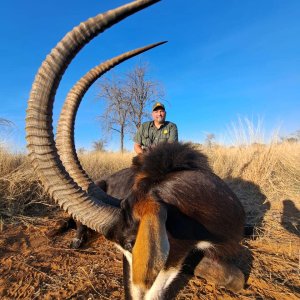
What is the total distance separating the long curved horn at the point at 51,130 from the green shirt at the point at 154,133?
485 cm

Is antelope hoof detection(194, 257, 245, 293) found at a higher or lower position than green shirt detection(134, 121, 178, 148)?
lower

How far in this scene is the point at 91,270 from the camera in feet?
10.6

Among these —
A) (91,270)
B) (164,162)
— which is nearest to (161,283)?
(164,162)

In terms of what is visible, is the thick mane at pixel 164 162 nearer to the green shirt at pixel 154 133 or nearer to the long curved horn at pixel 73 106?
the long curved horn at pixel 73 106

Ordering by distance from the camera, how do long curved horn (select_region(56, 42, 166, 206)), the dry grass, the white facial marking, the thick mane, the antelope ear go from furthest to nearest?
the dry grass, the thick mane, long curved horn (select_region(56, 42, 166, 206)), the white facial marking, the antelope ear

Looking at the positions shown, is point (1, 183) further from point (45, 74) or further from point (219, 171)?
point (219, 171)

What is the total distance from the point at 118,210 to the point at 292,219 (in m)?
3.66

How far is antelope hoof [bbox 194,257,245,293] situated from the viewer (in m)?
2.76

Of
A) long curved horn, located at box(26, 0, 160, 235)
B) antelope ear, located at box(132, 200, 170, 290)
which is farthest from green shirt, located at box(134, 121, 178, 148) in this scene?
antelope ear, located at box(132, 200, 170, 290)

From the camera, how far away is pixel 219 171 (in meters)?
8.28

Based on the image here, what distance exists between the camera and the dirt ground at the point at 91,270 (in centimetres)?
277

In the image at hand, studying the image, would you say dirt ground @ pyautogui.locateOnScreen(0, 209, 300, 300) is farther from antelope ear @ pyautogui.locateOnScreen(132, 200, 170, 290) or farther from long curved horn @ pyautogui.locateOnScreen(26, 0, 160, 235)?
antelope ear @ pyautogui.locateOnScreen(132, 200, 170, 290)

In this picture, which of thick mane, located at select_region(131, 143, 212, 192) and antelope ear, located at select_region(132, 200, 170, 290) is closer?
antelope ear, located at select_region(132, 200, 170, 290)

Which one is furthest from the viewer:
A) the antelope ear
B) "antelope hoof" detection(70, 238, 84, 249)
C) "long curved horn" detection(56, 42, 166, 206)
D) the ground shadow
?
the ground shadow
